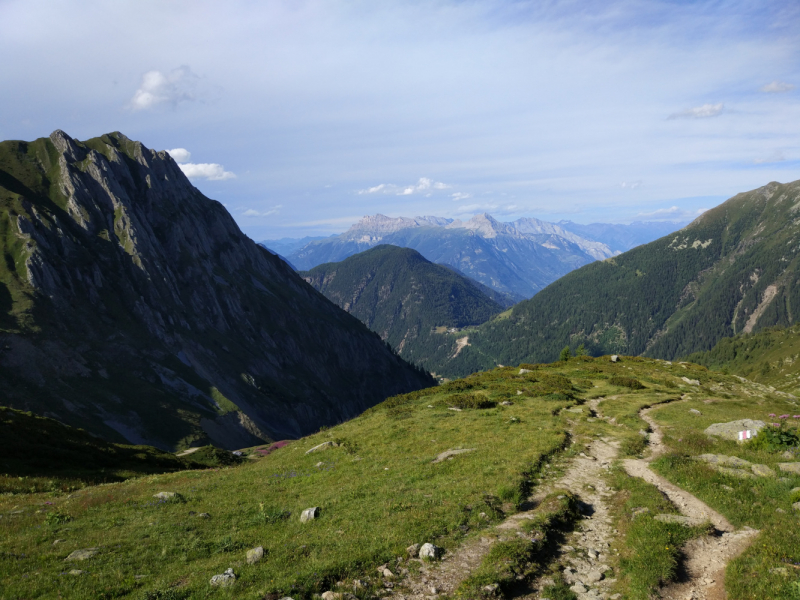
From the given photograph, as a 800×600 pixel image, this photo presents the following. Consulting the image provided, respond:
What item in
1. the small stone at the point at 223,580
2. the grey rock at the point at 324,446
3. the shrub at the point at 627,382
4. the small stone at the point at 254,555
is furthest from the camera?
the shrub at the point at 627,382

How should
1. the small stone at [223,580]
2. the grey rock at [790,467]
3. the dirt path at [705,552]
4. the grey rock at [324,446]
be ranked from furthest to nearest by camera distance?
the grey rock at [324,446] → the grey rock at [790,467] → the small stone at [223,580] → the dirt path at [705,552]

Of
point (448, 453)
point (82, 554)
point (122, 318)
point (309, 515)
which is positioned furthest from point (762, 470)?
point (122, 318)

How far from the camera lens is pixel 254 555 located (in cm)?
1429

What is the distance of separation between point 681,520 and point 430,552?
31.9 feet

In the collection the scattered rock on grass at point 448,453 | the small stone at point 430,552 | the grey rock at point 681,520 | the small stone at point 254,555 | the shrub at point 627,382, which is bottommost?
the shrub at point 627,382

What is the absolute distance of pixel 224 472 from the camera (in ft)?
98.0

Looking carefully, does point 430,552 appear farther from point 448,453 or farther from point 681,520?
point 448,453

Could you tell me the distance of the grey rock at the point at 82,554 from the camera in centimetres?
1443

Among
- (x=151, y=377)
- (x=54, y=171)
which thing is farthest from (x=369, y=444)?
(x=54, y=171)

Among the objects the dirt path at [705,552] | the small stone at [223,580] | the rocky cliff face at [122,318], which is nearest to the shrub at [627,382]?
the dirt path at [705,552]

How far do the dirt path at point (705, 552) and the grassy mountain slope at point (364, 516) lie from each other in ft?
1.46

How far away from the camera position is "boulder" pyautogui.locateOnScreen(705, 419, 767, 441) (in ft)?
87.1

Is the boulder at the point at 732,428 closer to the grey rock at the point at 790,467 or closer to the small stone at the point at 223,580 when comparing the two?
the grey rock at the point at 790,467

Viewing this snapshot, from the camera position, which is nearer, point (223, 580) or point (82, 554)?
point (223, 580)
